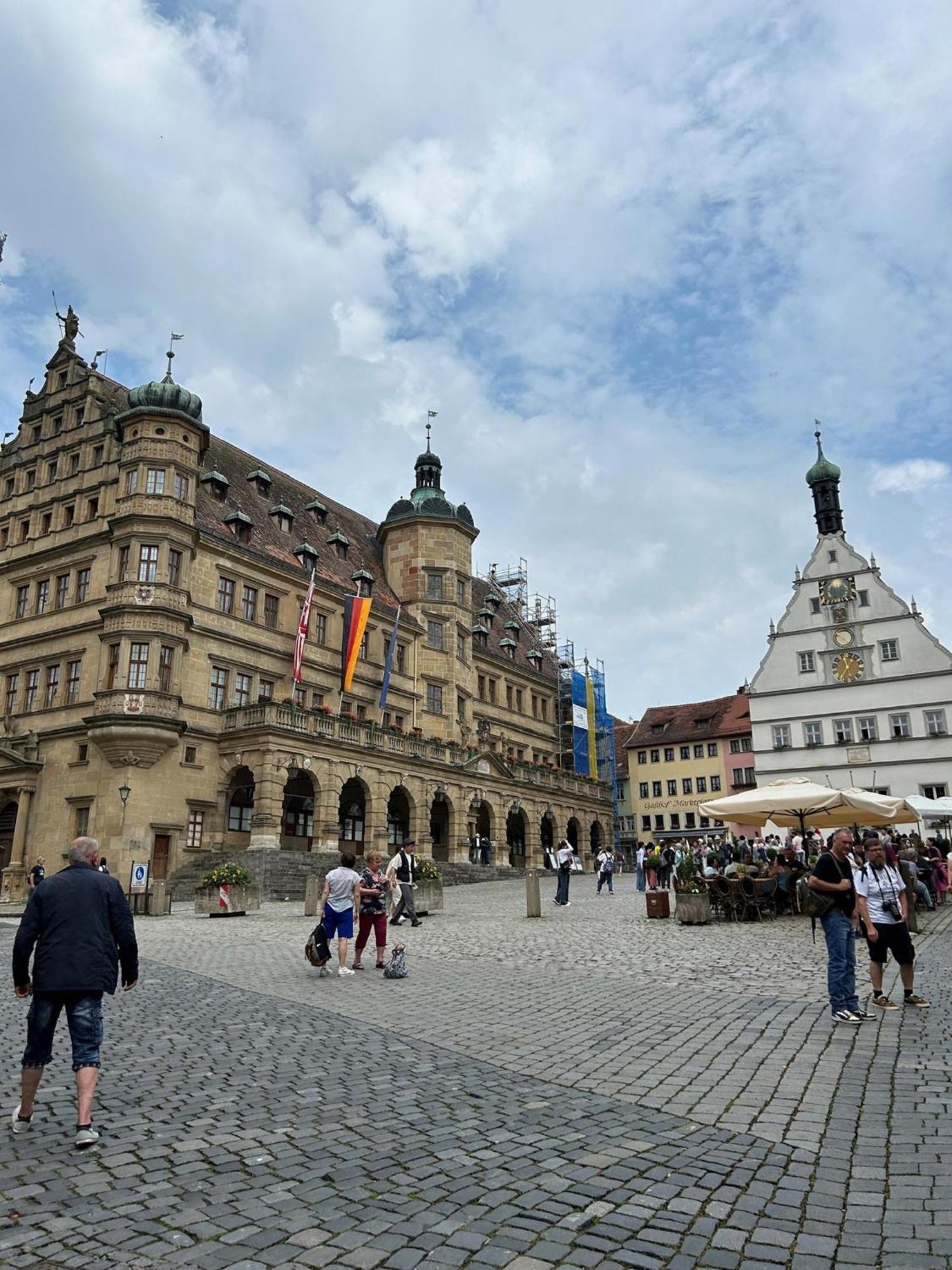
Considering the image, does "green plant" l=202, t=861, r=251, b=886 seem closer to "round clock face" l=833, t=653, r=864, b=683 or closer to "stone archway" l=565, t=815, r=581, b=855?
"stone archway" l=565, t=815, r=581, b=855


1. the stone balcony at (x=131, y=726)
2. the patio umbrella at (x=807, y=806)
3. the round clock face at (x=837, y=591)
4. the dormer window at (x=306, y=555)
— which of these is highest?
the round clock face at (x=837, y=591)

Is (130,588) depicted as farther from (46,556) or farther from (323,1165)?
(323,1165)

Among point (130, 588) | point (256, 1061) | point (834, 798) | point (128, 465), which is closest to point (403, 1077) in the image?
point (256, 1061)

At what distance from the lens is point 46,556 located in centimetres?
4025

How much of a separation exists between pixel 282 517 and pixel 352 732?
12569 millimetres

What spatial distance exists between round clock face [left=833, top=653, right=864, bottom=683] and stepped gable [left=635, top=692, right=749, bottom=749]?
536 inches

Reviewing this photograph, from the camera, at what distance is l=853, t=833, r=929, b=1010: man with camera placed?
9.98m

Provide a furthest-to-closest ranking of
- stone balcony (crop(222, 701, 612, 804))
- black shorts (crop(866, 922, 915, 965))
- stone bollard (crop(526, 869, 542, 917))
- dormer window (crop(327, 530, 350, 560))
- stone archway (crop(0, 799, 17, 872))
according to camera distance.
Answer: dormer window (crop(327, 530, 350, 560))
stone archway (crop(0, 799, 17, 872))
stone balcony (crop(222, 701, 612, 804))
stone bollard (crop(526, 869, 542, 917))
black shorts (crop(866, 922, 915, 965))

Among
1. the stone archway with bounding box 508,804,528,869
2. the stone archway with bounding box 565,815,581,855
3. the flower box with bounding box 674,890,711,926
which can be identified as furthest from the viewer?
the stone archway with bounding box 565,815,581,855

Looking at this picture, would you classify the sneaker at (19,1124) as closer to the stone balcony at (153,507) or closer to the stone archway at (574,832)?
the stone balcony at (153,507)

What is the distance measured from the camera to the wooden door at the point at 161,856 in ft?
114

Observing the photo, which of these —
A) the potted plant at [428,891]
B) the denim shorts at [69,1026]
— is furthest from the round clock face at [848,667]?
the denim shorts at [69,1026]

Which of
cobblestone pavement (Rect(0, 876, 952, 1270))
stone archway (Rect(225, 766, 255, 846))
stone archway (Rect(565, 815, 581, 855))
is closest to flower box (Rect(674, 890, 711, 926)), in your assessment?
cobblestone pavement (Rect(0, 876, 952, 1270))

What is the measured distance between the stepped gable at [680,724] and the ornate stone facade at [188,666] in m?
21.2
